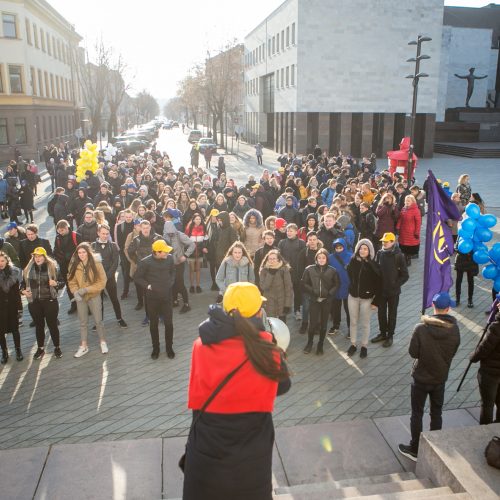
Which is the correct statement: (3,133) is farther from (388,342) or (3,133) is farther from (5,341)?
A: (388,342)

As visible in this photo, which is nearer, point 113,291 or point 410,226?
point 113,291

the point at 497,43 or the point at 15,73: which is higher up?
the point at 497,43

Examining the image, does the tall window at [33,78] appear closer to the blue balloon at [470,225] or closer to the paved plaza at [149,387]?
the paved plaza at [149,387]

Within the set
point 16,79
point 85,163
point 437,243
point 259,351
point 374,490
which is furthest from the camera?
point 16,79

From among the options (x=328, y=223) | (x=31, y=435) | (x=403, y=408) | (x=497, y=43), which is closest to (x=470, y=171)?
(x=328, y=223)

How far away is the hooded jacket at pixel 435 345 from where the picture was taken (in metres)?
5.08

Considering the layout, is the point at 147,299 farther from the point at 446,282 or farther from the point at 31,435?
the point at 446,282

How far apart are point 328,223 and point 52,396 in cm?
526

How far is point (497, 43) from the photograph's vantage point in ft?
204

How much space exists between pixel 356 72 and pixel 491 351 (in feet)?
125

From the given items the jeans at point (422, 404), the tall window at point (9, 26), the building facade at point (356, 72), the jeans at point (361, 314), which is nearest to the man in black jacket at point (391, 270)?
the jeans at point (361, 314)

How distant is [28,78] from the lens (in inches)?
1560

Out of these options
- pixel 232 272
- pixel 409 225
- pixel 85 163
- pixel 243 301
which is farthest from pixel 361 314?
pixel 85 163

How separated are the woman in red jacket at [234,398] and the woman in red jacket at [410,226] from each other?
919 cm
